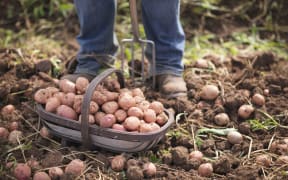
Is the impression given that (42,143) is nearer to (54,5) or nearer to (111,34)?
(111,34)

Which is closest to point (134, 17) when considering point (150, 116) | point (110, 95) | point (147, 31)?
point (147, 31)

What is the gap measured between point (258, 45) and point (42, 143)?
181 centimetres

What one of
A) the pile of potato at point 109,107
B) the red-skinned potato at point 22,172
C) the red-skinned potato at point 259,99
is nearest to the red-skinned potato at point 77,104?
the pile of potato at point 109,107

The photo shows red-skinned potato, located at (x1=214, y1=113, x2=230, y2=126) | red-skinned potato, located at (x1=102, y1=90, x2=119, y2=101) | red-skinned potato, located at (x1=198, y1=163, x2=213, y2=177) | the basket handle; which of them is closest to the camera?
the basket handle

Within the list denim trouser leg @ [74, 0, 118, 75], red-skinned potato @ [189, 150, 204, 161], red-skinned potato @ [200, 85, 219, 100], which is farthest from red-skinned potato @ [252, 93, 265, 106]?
denim trouser leg @ [74, 0, 118, 75]

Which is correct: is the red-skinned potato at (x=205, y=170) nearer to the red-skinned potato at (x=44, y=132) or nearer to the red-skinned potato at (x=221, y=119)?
the red-skinned potato at (x=221, y=119)

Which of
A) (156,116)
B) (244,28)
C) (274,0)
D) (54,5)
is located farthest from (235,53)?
(54,5)

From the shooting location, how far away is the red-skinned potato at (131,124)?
2.03 metres

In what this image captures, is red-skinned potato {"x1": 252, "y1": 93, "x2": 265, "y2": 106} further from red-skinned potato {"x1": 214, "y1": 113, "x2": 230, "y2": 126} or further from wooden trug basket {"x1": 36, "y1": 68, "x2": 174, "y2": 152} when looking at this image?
wooden trug basket {"x1": 36, "y1": 68, "x2": 174, "y2": 152}

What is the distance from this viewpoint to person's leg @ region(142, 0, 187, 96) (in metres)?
2.41

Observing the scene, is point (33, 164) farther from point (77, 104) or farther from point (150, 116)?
point (150, 116)

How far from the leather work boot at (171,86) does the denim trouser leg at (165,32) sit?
0.04 metres

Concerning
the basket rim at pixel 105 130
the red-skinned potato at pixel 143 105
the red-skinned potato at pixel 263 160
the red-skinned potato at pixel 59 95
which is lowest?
the red-skinned potato at pixel 263 160

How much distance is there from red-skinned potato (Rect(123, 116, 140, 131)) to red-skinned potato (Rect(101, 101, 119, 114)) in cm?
9
